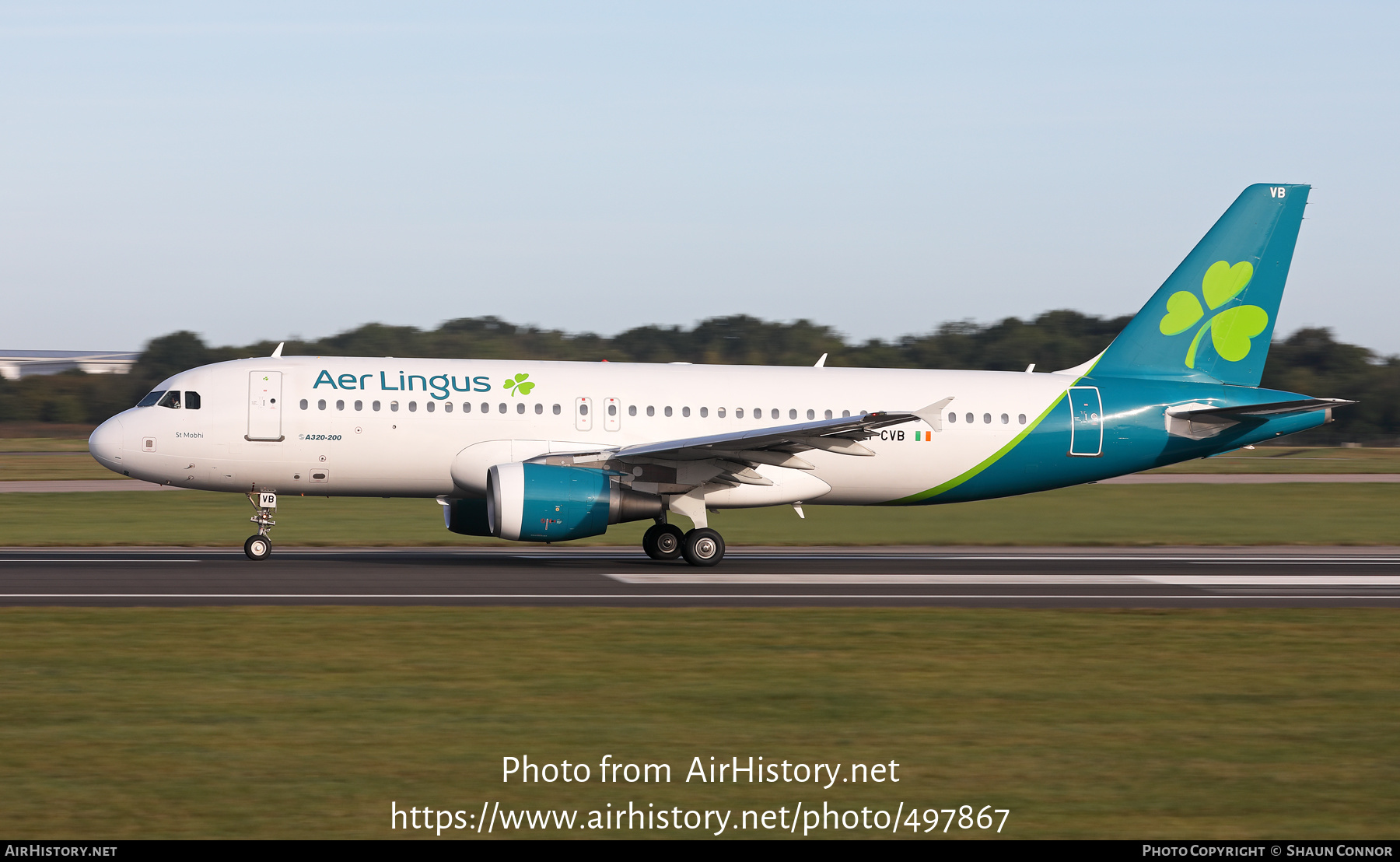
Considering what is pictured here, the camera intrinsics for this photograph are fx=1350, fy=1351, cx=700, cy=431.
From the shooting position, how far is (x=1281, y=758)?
1016 cm

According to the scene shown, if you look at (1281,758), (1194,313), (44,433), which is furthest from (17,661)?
(44,433)

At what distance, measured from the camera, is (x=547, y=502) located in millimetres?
22391

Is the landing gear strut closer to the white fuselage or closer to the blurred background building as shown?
the white fuselage

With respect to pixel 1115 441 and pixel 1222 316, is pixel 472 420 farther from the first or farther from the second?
pixel 1222 316

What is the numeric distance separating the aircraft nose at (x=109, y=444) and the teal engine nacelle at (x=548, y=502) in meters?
6.58

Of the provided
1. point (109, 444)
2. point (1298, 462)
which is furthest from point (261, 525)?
point (1298, 462)

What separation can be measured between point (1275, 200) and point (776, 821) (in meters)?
23.4

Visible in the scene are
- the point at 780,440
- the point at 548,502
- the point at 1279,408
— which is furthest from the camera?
the point at 1279,408

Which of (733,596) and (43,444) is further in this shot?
(43,444)

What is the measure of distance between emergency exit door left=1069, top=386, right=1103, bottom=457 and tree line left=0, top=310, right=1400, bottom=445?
171ft

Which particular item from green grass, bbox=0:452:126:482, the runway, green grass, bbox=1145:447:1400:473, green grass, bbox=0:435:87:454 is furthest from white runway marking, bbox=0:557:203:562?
green grass, bbox=0:435:87:454

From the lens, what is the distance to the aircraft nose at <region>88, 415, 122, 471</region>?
23656mm

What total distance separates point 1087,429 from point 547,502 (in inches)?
430
